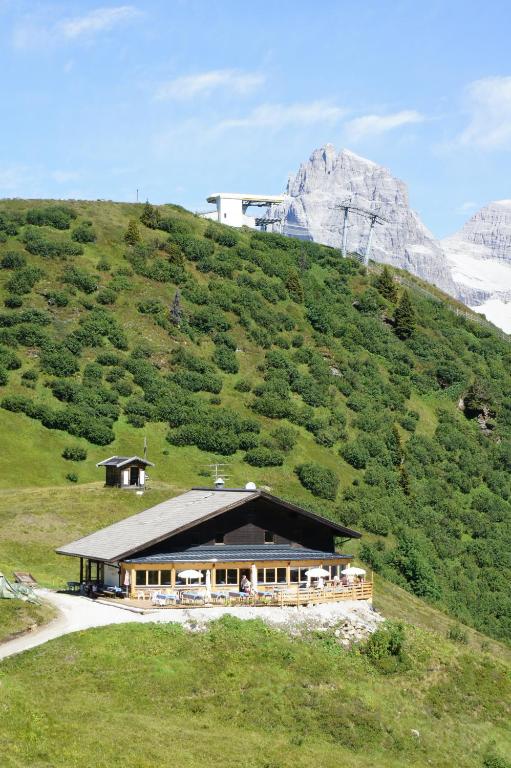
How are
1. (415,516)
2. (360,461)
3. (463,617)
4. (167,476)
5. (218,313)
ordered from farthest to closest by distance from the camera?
(218,313) → (360,461) → (415,516) → (167,476) → (463,617)

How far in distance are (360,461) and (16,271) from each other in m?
54.1

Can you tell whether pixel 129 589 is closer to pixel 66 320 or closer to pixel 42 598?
pixel 42 598

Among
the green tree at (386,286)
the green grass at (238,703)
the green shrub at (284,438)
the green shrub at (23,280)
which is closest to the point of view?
the green grass at (238,703)

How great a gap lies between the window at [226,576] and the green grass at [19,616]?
10.9 metres

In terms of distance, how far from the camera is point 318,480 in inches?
4505

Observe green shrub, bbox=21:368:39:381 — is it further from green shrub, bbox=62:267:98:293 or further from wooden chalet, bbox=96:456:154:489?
wooden chalet, bbox=96:456:154:489

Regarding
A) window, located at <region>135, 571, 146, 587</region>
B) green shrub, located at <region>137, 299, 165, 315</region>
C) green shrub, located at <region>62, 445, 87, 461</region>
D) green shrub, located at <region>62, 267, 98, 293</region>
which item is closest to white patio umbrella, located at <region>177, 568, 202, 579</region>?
window, located at <region>135, 571, 146, 587</region>

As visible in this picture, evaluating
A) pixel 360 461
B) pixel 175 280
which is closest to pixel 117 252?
pixel 175 280

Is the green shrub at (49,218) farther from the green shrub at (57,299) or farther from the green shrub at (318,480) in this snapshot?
the green shrub at (318,480)

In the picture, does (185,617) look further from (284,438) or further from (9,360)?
(9,360)

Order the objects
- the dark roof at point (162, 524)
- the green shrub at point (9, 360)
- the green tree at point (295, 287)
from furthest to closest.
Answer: the green tree at point (295, 287) → the green shrub at point (9, 360) → the dark roof at point (162, 524)

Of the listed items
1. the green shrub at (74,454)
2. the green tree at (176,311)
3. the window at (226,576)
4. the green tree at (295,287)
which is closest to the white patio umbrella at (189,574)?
the window at (226,576)

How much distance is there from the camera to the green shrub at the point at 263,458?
115375 mm

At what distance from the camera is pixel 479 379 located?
160250 millimetres
